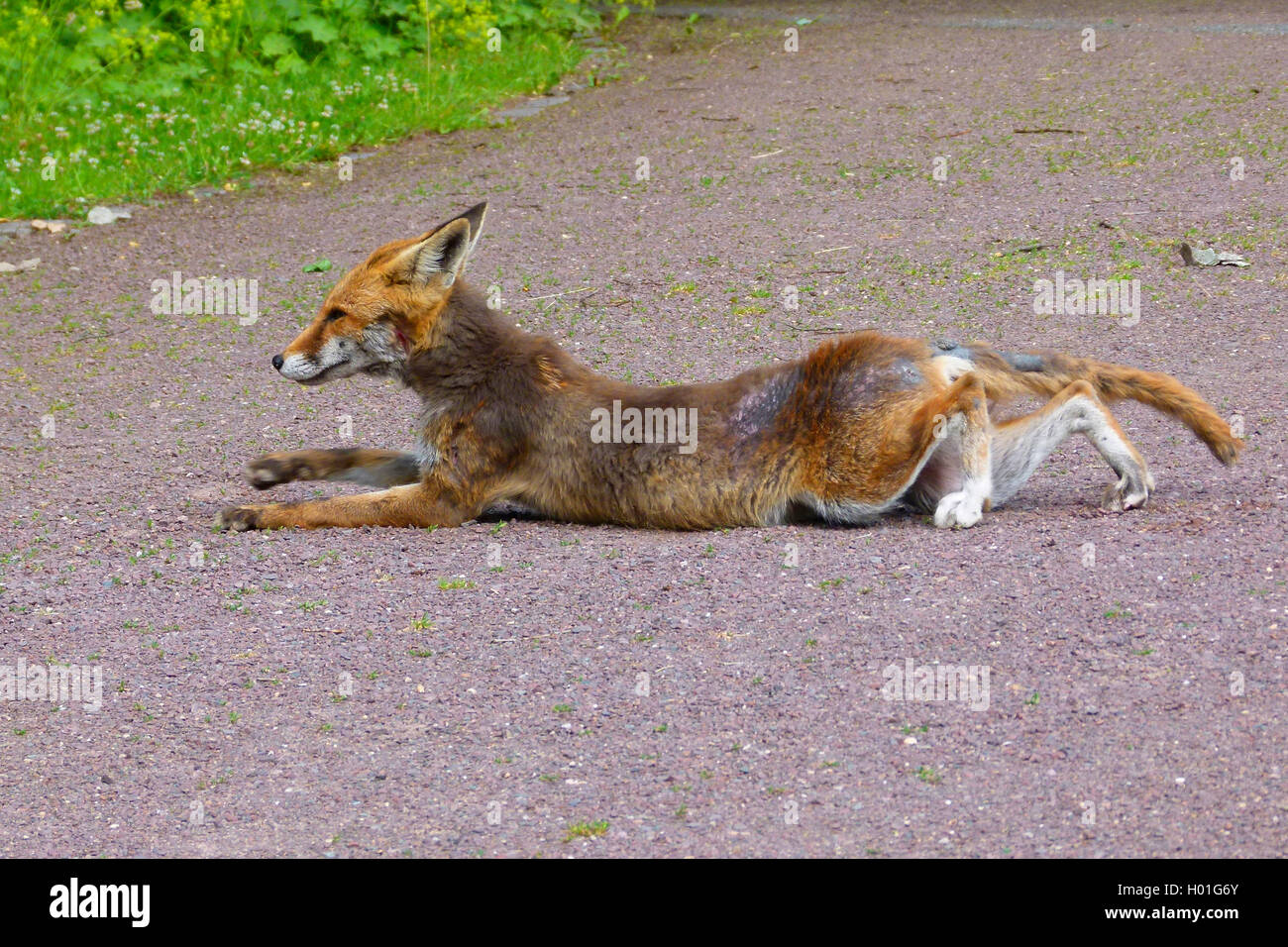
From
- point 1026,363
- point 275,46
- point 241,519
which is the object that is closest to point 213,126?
point 275,46

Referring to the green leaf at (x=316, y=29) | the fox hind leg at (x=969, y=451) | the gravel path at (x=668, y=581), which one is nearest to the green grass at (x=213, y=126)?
the green leaf at (x=316, y=29)

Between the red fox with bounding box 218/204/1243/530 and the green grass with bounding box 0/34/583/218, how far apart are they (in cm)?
624

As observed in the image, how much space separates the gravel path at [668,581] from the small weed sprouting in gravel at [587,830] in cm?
3

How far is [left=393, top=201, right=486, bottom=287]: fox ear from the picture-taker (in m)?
6.64

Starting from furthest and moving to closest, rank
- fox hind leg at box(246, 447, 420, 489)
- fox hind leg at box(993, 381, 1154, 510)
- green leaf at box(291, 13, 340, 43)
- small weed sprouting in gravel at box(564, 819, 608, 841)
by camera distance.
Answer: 1. green leaf at box(291, 13, 340, 43)
2. fox hind leg at box(246, 447, 420, 489)
3. fox hind leg at box(993, 381, 1154, 510)
4. small weed sprouting in gravel at box(564, 819, 608, 841)

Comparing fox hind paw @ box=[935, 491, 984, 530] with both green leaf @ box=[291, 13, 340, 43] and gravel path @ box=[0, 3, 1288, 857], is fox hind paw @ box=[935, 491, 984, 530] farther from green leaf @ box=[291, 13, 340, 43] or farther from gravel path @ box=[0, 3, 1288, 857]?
green leaf @ box=[291, 13, 340, 43]

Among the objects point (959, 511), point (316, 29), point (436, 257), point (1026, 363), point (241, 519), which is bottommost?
point (241, 519)

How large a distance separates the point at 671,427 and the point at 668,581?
1.03m

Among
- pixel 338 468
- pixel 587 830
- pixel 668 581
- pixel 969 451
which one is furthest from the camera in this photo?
pixel 338 468

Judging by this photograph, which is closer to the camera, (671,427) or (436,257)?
(671,427)

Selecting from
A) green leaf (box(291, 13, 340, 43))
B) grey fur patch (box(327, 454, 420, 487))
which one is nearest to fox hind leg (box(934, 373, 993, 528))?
grey fur patch (box(327, 454, 420, 487))

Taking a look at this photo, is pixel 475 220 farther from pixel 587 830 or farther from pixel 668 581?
pixel 587 830

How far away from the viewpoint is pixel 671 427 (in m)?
6.46

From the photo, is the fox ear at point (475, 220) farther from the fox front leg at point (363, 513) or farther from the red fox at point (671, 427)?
the fox front leg at point (363, 513)
